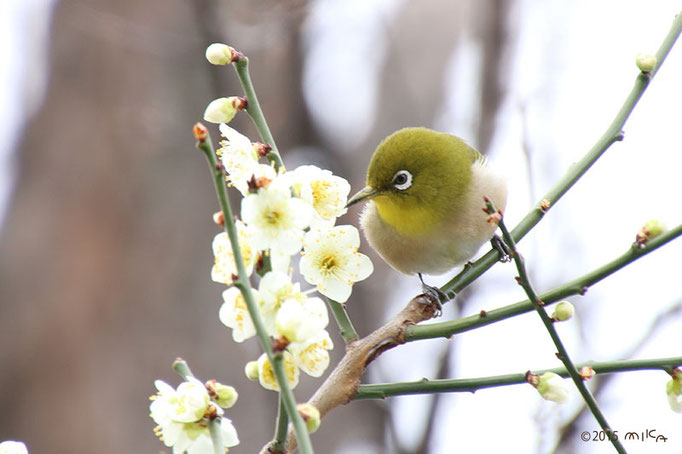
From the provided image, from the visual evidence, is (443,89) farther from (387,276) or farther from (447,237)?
(447,237)

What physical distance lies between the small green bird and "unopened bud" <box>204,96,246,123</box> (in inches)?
55.7

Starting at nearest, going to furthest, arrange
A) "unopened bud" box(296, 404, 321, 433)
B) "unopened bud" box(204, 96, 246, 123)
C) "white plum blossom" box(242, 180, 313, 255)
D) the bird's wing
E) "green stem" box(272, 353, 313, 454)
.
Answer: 1. "green stem" box(272, 353, 313, 454)
2. "unopened bud" box(296, 404, 321, 433)
3. "white plum blossom" box(242, 180, 313, 255)
4. "unopened bud" box(204, 96, 246, 123)
5. the bird's wing

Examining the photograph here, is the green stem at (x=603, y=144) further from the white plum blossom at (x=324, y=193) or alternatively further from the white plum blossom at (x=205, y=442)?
the white plum blossom at (x=205, y=442)

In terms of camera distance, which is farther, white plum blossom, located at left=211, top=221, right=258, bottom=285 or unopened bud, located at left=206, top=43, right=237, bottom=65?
unopened bud, located at left=206, top=43, right=237, bottom=65

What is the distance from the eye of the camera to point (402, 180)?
313cm

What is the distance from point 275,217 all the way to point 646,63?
90 centimetres

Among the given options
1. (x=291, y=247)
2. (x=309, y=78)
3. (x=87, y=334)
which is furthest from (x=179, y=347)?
(x=291, y=247)

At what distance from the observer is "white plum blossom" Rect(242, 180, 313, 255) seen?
50.3 inches

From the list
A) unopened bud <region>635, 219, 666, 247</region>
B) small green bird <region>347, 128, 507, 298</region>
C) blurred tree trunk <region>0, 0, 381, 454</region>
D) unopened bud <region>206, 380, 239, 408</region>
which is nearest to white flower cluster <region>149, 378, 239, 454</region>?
unopened bud <region>206, 380, 239, 408</region>

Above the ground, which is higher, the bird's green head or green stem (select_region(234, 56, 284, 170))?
the bird's green head

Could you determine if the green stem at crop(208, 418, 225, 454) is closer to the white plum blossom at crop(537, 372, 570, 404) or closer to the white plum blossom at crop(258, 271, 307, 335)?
the white plum blossom at crop(258, 271, 307, 335)

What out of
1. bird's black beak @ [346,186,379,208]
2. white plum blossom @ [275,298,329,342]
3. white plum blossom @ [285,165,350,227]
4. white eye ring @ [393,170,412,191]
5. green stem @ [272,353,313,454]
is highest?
white eye ring @ [393,170,412,191]

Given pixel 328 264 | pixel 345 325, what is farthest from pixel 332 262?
pixel 345 325

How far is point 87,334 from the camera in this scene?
5.80 metres
